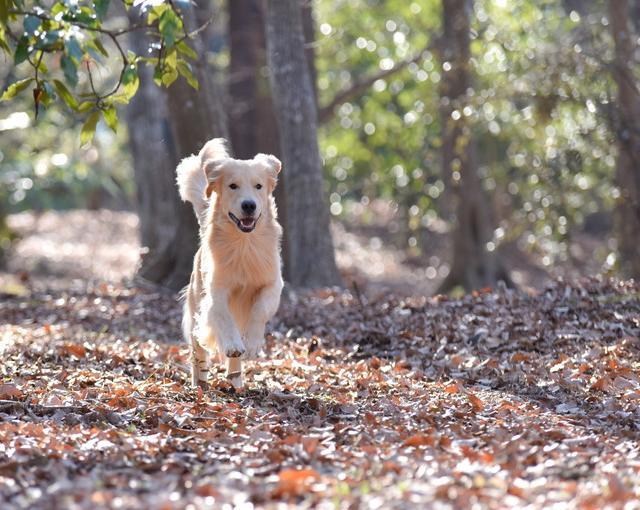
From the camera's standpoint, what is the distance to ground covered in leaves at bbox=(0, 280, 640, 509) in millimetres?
5066

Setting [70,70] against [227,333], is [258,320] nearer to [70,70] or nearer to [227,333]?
[227,333]

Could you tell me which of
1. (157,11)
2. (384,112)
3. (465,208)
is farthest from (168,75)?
(384,112)

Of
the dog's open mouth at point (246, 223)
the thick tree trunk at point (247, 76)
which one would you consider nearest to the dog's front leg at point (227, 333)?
the dog's open mouth at point (246, 223)

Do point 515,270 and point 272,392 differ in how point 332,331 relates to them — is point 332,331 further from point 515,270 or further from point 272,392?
point 515,270

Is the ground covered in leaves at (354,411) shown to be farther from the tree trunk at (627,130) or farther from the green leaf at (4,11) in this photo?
the tree trunk at (627,130)

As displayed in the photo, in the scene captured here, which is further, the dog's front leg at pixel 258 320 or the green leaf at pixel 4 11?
the dog's front leg at pixel 258 320

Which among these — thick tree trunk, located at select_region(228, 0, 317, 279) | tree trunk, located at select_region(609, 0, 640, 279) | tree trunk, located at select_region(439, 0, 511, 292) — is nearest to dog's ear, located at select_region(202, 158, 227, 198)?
tree trunk, located at select_region(609, 0, 640, 279)

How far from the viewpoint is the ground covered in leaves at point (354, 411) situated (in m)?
5.07

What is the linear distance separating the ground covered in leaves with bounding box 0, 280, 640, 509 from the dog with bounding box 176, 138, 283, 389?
371 millimetres

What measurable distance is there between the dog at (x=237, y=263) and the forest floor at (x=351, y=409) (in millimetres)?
372

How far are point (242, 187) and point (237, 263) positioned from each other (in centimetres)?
58

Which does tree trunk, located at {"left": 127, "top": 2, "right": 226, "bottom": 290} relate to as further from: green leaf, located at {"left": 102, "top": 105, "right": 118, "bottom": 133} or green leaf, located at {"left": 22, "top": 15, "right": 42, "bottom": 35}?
green leaf, located at {"left": 22, "top": 15, "right": 42, "bottom": 35}

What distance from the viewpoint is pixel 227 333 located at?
757 cm

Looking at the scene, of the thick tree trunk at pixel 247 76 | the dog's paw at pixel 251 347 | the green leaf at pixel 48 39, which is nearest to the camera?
the green leaf at pixel 48 39
